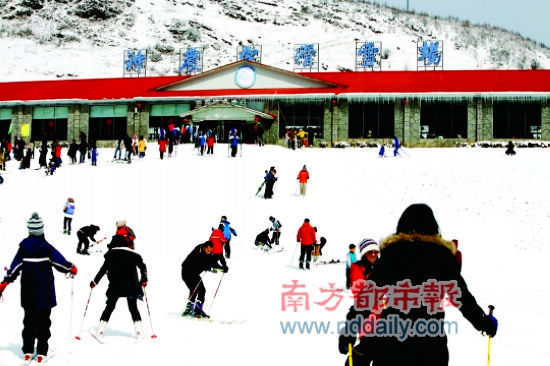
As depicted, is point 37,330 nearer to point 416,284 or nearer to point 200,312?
point 200,312

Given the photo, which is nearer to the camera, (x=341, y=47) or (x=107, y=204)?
(x=107, y=204)

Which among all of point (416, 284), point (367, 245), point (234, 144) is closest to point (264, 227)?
point (234, 144)

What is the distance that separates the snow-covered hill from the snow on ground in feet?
170

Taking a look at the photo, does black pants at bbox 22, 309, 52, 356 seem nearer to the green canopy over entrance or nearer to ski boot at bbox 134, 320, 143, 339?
ski boot at bbox 134, 320, 143, 339

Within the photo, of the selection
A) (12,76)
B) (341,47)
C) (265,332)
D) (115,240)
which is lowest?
(265,332)

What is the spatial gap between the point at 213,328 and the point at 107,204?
44.9 feet

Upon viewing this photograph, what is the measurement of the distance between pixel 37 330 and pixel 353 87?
34.1m

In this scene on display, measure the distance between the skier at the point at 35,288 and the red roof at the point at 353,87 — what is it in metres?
32.3

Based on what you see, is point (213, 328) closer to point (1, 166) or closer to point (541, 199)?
point (541, 199)

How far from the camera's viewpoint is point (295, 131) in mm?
38188

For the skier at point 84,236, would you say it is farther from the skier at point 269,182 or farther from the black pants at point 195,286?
the skier at point 269,182

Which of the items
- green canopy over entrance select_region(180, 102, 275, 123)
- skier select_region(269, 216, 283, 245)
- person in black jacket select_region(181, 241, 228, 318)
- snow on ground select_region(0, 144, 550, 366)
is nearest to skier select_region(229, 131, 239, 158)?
snow on ground select_region(0, 144, 550, 366)

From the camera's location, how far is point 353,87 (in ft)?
128

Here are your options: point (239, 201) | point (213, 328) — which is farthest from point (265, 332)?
point (239, 201)
